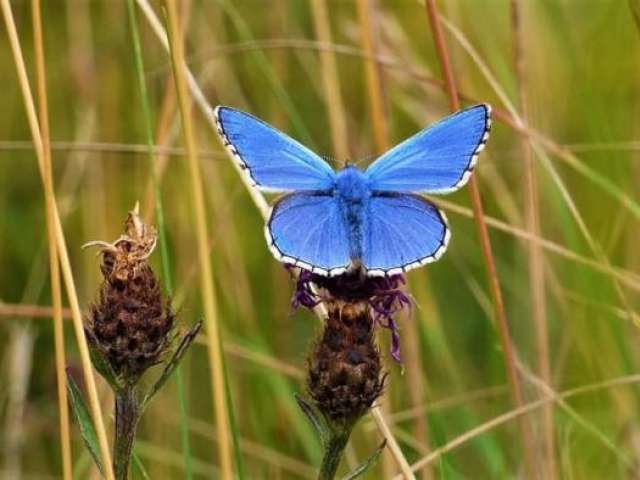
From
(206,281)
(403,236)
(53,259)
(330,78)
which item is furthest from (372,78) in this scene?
(206,281)

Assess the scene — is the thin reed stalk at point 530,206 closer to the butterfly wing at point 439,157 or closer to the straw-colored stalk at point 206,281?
the butterfly wing at point 439,157

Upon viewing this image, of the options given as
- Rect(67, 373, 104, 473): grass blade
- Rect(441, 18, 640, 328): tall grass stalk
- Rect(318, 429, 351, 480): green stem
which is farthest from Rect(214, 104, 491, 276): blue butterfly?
Rect(441, 18, 640, 328): tall grass stalk

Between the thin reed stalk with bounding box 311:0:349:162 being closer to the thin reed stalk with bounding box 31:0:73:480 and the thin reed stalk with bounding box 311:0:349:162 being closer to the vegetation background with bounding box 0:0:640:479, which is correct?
the vegetation background with bounding box 0:0:640:479

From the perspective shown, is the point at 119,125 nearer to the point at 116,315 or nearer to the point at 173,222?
the point at 173,222

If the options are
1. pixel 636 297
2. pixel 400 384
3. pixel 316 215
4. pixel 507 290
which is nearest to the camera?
pixel 316 215

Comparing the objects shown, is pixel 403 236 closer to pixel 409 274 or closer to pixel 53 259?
pixel 53 259

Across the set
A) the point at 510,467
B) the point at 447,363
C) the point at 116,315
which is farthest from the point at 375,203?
the point at 510,467
